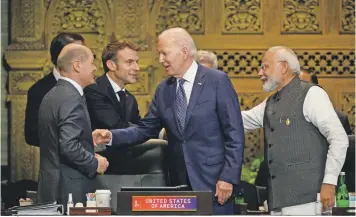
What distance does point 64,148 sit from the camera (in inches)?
211

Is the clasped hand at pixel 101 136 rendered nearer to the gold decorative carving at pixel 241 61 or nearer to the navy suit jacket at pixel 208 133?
the navy suit jacket at pixel 208 133

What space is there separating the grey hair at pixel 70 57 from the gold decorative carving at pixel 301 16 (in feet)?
11.6

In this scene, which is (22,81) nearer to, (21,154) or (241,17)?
(21,154)

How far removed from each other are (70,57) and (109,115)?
510 mm

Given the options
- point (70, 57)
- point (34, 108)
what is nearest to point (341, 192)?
point (70, 57)

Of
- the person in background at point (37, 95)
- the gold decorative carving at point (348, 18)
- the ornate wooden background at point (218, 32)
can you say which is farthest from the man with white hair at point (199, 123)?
the gold decorative carving at point (348, 18)

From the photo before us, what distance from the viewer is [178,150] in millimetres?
5500

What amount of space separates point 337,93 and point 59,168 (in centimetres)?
401

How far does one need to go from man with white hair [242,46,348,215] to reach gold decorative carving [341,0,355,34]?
135 inches

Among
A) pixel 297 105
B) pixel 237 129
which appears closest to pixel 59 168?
pixel 237 129

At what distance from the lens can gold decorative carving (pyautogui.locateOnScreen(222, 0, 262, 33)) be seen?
8859 millimetres

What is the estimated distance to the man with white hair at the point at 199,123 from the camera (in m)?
5.36

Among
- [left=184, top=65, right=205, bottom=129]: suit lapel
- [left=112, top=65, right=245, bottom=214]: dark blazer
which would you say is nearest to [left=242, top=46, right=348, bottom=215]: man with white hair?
[left=112, top=65, right=245, bottom=214]: dark blazer

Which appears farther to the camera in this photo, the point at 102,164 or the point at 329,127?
the point at 102,164
